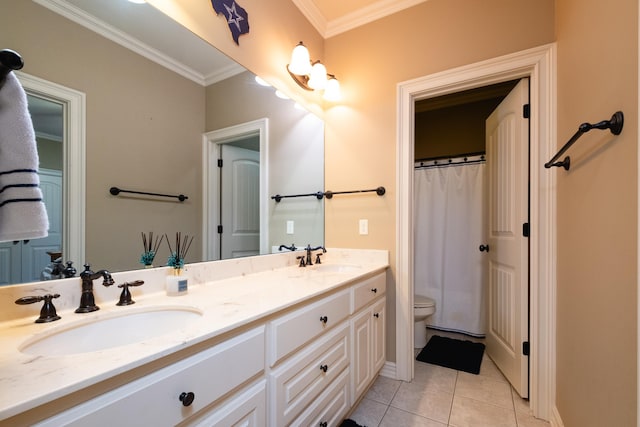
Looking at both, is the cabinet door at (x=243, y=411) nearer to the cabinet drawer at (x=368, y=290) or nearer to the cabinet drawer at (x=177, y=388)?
the cabinet drawer at (x=177, y=388)

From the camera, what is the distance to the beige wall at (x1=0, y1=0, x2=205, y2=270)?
2.93ft

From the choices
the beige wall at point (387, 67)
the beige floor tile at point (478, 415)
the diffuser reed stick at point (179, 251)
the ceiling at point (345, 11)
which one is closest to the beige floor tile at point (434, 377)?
the beige floor tile at point (478, 415)

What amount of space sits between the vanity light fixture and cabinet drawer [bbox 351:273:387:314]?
55.5 inches

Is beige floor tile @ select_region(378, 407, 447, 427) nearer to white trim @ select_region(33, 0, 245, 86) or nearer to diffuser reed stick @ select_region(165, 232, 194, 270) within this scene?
diffuser reed stick @ select_region(165, 232, 194, 270)

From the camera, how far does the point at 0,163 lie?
1.66 feet

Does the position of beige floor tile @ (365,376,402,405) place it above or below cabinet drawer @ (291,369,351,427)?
below

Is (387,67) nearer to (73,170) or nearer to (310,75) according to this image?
(310,75)

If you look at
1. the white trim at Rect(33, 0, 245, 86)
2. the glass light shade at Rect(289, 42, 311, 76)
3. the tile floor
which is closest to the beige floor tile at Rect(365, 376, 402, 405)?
the tile floor

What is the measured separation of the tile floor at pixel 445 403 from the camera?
5.11 ft

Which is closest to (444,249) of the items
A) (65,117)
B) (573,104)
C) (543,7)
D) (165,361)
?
(573,104)

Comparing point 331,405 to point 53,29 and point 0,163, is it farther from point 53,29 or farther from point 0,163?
point 53,29

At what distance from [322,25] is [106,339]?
241 centimetres

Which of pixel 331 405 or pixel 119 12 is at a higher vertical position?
pixel 119 12

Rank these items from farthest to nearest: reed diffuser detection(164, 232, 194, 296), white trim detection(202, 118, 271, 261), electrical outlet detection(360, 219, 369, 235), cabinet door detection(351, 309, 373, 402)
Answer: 1. electrical outlet detection(360, 219, 369, 235)
2. cabinet door detection(351, 309, 373, 402)
3. white trim detection(202, 118, 271, 261)
4. reed diffuser detection(164, 232, 194, 296)
